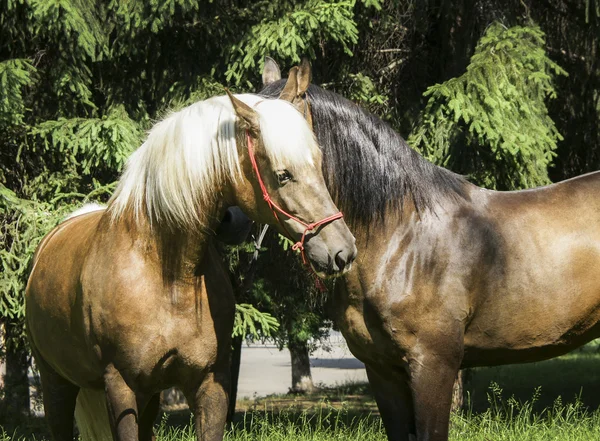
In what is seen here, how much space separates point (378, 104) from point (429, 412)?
4375 millimetres

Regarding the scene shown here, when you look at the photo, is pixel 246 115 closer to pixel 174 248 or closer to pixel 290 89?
pixel 290 89

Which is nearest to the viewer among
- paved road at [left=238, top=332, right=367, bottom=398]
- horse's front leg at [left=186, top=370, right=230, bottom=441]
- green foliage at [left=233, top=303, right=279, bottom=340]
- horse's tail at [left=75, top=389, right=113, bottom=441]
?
horse's front leg at [left=186, top=370, right=230, bottom=441]

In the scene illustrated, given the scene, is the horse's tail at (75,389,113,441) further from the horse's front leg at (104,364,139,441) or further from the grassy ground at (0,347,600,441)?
the grassy ground at (0,347,600,441)

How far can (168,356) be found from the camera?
3646mm

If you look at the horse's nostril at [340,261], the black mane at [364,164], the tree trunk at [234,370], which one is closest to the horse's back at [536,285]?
the black mane at [364,164]

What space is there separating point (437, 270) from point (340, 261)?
94 cm

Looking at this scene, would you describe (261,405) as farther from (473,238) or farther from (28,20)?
(473,238)

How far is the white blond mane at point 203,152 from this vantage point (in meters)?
3.45

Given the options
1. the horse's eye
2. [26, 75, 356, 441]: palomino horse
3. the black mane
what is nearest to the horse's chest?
the black mane

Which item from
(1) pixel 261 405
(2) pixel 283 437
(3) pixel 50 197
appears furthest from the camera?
(1) pixel 261 405

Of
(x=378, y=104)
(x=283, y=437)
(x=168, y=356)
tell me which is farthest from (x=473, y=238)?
(x=378, y=104)

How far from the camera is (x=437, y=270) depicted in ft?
13.8

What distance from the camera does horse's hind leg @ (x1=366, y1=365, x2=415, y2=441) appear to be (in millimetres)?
4254

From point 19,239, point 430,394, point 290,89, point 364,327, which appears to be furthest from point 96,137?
point 430,394
